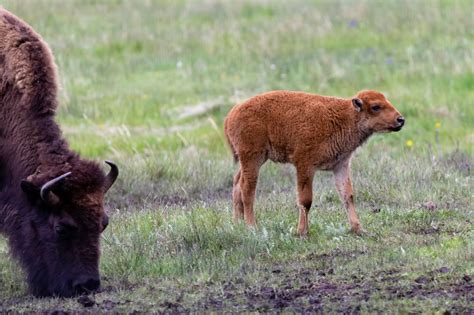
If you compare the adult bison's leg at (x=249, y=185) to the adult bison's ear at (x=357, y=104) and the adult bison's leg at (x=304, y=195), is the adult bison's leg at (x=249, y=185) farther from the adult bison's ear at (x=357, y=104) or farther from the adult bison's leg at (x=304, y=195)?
the adult bison's ear at (x=357, y=104)

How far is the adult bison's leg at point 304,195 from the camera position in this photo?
9.52 m

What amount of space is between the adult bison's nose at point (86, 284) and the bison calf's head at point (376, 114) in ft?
10.4

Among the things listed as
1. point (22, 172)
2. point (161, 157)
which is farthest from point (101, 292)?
point (161, 157)

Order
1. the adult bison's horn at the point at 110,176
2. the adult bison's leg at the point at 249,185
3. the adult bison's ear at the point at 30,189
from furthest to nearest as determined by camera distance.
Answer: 1. the adult bison's leg at the point at 249,185
2. the adult bison's horn at the point at 110,176
3. the adult bison's ear at the point at 30,189

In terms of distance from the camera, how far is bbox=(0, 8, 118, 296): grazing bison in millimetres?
7973

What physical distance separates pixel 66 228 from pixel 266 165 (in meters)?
5.75

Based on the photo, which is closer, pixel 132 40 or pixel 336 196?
pixel 336 196

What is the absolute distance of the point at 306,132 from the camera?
9648 millimetres

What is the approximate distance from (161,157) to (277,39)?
7.98 meters

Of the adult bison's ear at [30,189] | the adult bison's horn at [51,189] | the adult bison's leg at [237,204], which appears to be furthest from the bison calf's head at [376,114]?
the adult bison's ear at [30,189]

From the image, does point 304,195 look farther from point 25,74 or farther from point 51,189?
point 25,74

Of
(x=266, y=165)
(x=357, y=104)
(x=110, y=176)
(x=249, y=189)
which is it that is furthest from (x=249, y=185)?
(x=266, y=165)

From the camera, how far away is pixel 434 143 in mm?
15117

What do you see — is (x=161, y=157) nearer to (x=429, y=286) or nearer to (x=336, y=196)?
(x=336, y=196)
